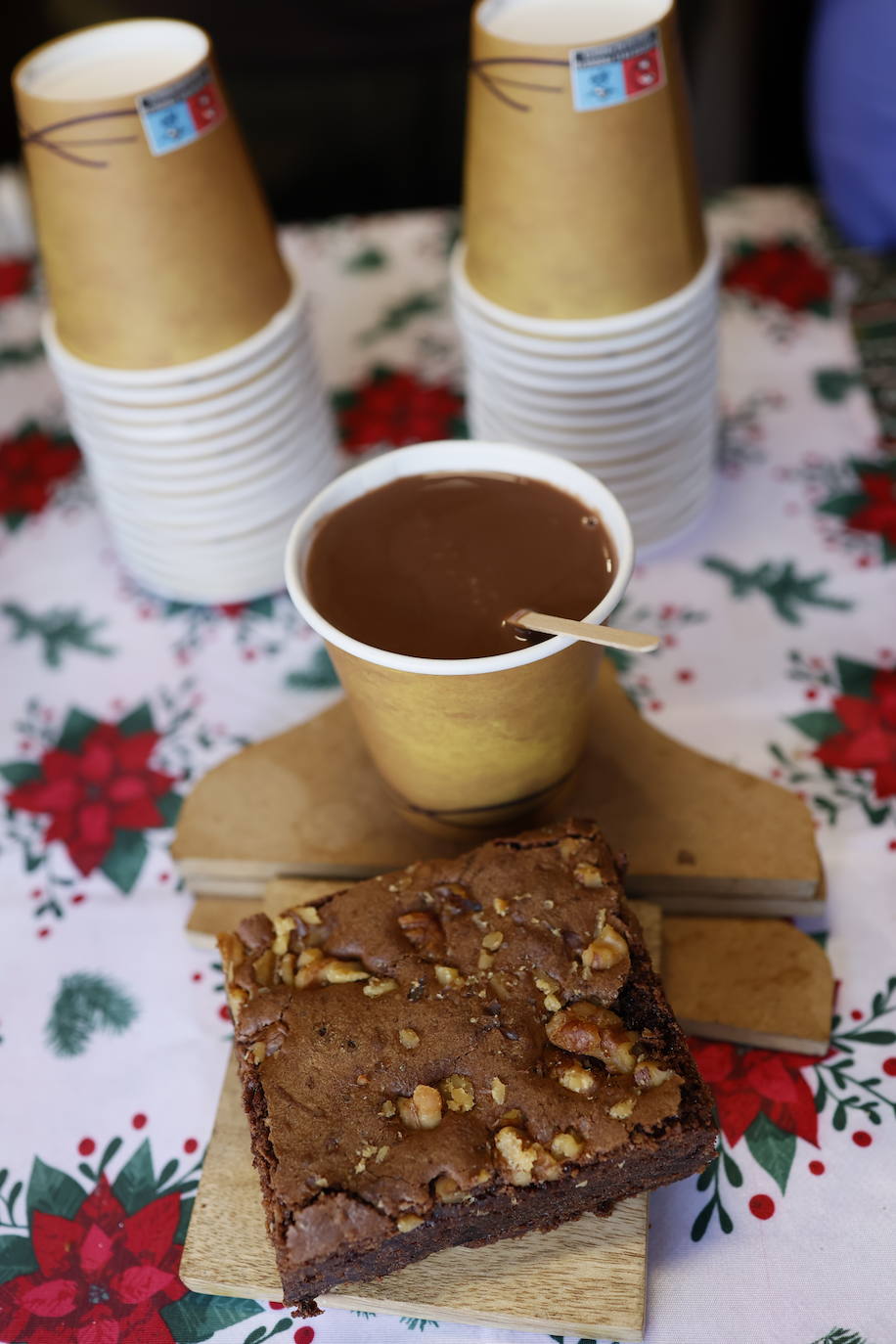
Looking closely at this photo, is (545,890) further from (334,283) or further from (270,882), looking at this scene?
(334,283)

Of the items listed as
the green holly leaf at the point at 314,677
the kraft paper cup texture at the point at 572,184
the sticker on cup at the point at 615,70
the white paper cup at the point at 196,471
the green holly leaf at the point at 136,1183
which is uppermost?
the sticker on cup at the point at 615,70

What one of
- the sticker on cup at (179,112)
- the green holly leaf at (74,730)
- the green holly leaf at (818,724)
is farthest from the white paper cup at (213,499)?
the green holly leaf at (818,724)

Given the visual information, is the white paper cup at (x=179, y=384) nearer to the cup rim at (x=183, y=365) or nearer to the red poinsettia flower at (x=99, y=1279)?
the cup rim at (x=183, y=365)

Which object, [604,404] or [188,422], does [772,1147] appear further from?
[188,422]

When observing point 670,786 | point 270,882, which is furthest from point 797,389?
point 270,882

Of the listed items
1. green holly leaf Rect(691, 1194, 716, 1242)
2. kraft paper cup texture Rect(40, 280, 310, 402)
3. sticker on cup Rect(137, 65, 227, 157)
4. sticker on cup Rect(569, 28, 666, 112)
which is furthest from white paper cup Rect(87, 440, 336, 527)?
green holly leaf Rect(691, 1194, 716, 1242)
